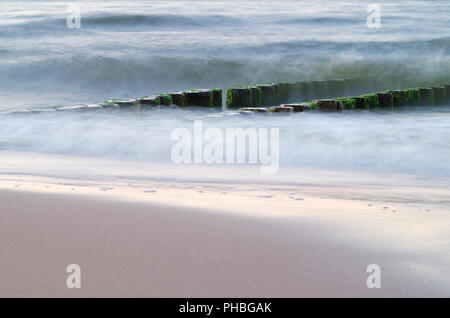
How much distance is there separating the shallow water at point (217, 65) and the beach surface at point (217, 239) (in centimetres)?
185

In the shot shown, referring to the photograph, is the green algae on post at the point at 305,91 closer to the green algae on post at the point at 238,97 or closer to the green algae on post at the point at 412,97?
the green algae on post at the point at 238,97

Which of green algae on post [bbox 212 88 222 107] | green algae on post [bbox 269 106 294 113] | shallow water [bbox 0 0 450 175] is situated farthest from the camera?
green algae on post [bbox 212 88 222 107]

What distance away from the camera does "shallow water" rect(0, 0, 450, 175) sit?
620cm

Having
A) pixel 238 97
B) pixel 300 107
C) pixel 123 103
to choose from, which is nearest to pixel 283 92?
pixel 238 97

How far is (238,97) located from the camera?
8992 millimetres

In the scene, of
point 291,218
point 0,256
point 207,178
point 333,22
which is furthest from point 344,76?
point 0,256

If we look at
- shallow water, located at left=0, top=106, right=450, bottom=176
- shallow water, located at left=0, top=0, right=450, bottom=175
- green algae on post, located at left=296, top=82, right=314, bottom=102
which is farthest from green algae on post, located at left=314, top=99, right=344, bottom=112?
green algae on post, located at left=296, top=82, right=314, bottom=102

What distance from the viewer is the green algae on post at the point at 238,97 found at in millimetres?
8961

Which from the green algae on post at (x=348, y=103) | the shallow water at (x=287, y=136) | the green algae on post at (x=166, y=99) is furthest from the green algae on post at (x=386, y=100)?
the green algae on post at (x=166, y=99)

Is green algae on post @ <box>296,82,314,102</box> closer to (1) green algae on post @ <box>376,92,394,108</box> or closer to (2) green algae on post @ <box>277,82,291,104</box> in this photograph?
(2) green algae on post @ <box>277,82,291,104</box>

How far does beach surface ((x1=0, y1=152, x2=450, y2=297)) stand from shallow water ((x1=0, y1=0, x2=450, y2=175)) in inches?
72.7

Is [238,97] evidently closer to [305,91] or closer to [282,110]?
[282,110]
